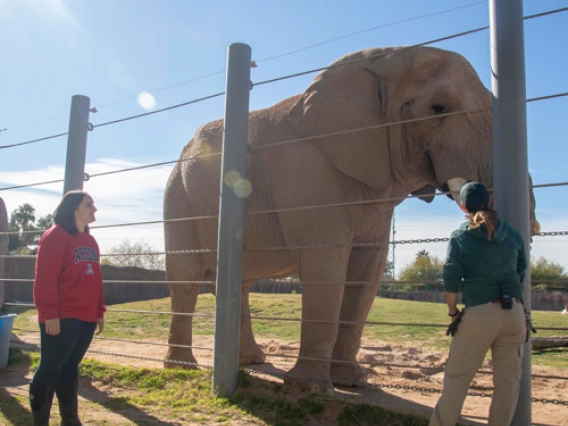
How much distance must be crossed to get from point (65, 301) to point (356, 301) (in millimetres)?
2933

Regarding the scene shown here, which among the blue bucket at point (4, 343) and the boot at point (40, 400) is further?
the blue bucket at point (4, 343)

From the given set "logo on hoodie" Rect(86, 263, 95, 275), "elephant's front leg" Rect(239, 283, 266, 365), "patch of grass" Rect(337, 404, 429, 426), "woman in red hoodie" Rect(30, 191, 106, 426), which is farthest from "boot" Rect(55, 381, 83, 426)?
"elephant's front leg" Rect(239, 283, 266, 365)

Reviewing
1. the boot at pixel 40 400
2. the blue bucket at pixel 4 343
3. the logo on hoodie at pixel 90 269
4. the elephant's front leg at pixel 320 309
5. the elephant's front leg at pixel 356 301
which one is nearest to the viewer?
the boot at pixel 40 400

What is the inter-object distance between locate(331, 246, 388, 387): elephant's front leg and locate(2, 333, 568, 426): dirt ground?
31cm

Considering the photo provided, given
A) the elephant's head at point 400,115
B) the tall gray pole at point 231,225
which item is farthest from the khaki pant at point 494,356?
the tall gray pole at point 231,225

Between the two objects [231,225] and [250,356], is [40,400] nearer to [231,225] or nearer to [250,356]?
[231,225]

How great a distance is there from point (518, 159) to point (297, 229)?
211cm

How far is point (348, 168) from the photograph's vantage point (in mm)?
4660

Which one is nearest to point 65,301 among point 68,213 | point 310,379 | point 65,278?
point 65,278

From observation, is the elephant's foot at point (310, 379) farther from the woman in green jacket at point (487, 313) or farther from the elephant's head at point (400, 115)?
the elephant's head at point (400, 115)

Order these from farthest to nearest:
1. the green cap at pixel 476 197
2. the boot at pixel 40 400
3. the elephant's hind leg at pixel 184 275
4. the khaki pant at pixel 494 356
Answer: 1. the elephant's hind leg at pixel 184 275
2. the boot at pixel 40 400
3. the green cap at pixel 476 197
4. the khaki pant at pixel 494 356

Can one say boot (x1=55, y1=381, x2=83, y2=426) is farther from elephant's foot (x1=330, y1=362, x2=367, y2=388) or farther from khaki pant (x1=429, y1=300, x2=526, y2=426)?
elephant's foot (x1=330, y1=362, x2=367, y2=388)

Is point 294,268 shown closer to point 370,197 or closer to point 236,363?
point 370,197

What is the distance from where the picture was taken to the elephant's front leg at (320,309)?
169 inches
